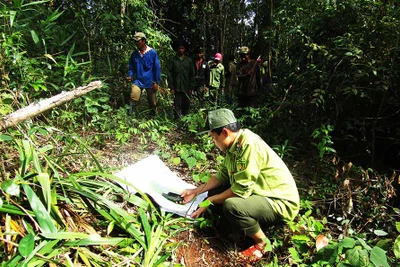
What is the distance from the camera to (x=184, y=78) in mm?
5230

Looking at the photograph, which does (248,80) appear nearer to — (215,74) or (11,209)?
(215,74)

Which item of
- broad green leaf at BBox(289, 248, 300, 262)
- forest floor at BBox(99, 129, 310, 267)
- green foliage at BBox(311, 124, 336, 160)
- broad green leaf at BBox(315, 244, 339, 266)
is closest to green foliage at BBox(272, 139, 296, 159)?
green foliage at BBox(311, 124, 336, 160)

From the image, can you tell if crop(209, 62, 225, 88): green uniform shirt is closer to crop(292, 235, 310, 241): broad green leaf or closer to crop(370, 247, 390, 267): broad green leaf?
crop(292, 235, 310, 241): broad green leaf

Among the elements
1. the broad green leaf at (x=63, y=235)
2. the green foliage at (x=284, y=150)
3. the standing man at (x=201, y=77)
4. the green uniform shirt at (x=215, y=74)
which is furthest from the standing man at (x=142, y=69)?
the broad green leaf at (x=63, y=235)

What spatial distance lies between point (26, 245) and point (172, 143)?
8.54 ft

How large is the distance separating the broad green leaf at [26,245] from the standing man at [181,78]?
12.2 ft

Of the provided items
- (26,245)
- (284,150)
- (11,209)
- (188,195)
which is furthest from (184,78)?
(26,245)

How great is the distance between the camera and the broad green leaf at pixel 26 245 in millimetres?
1431

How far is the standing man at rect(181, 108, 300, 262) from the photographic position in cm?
203

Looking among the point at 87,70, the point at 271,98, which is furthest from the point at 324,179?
the point at 87,70

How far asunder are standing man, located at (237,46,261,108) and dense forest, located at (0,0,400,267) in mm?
204

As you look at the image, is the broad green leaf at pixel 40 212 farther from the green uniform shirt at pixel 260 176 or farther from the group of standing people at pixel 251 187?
the green uniform shirt at pixel 260 176

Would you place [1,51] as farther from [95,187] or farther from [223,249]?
[223,249]

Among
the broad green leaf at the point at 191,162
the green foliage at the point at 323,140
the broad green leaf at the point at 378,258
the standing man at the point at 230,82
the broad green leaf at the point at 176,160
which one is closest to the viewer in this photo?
the broad green leaf at the point at 378,258
